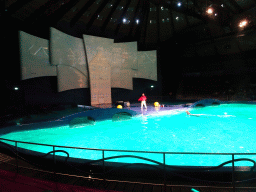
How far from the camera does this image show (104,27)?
17578mm

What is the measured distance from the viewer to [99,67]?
58.2ft

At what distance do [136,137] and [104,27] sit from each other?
14.0 metres

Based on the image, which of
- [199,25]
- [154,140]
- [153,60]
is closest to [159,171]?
[154,140]

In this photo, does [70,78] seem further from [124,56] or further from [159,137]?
[159,137]

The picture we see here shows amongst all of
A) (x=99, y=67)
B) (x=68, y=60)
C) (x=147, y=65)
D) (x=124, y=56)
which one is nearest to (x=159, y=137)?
(x=68, y=60)

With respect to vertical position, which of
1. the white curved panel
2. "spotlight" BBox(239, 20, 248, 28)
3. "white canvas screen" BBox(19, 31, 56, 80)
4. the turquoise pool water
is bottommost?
the turquoise pool water

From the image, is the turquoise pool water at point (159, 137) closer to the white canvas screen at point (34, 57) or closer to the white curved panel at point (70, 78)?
the white canvas screen at point (34, 57)

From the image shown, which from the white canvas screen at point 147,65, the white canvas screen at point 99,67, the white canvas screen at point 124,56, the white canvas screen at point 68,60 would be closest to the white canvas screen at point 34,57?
the white canvas screen at point 68,60

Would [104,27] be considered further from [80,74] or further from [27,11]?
[27,11]

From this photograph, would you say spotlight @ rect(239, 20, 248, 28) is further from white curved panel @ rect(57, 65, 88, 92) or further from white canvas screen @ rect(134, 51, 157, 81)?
white curved panel @ rect(57, 65, 88, 92)

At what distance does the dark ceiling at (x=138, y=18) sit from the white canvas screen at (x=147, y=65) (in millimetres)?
1867

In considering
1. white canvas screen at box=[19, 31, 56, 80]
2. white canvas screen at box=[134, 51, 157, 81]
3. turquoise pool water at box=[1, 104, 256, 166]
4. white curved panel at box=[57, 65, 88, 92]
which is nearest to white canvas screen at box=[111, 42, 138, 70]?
white canvas screen at box=[134, 51, 157, 81]

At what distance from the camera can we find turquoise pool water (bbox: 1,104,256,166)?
20.0 ft

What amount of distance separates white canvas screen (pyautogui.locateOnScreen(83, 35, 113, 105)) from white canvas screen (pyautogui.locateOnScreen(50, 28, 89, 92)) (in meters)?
0.65
